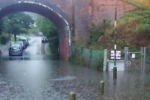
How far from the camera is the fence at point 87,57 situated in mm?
20233

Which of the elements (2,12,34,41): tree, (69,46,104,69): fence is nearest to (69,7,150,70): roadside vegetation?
(69,46,104,69): fence

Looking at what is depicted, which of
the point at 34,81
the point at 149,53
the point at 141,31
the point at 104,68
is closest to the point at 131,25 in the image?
the point at 141,31

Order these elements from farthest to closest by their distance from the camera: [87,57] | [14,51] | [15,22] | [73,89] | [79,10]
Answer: [15,22]
[14,51]
[79,10]
[87,57]
[73,89]

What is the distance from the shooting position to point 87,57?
2312 cm

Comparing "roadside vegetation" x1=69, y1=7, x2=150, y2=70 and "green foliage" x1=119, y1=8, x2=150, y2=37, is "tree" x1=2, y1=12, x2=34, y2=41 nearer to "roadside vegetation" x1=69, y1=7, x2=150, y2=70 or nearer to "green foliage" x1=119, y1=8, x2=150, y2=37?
"roadside vegetation" x1=69, y1=7, x2=150, y2=70

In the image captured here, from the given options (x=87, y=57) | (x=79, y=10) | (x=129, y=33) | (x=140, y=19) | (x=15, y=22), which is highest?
→ (x=15, y=22)

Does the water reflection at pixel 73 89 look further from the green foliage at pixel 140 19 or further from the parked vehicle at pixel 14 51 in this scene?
the parked vehicle at pixel 14 51

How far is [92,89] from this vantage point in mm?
12602

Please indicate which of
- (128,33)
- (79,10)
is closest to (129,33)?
(128,33)

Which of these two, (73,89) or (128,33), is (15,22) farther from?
(73,89)

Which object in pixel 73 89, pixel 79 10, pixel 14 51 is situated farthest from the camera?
pixel 14 51

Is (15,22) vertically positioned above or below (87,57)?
above

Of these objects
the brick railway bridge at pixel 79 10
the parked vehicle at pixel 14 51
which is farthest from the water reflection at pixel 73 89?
the parked vehicle at pixel 14 51

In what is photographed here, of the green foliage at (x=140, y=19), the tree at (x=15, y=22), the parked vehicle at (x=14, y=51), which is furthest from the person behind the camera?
the tree at (x=15, y=22)
